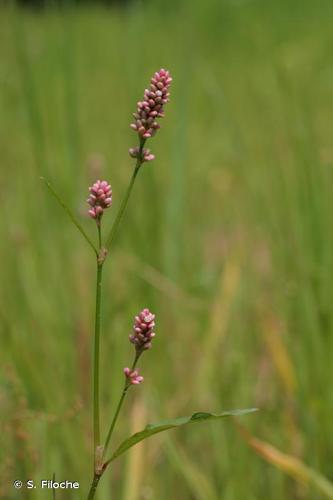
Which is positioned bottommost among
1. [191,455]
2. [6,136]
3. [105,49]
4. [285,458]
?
[105,49]

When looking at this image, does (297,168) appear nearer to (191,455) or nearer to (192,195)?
(191,455)

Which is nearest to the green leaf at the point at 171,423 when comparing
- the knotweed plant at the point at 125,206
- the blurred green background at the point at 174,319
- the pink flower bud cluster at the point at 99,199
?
the knotweed plant at the point at 125,206

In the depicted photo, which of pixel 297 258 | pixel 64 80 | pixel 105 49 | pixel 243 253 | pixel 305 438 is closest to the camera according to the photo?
pixel 305 438

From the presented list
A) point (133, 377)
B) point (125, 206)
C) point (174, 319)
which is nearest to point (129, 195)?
point (125, 206)

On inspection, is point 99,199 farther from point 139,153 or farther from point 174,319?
point 174,319

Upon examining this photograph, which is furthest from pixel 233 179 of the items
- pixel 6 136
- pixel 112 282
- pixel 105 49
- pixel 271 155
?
pixel 105 49

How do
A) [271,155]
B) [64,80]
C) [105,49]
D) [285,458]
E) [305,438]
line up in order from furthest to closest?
[105,49]
[271,155]
[64,80]
[305,438]
[285,458]

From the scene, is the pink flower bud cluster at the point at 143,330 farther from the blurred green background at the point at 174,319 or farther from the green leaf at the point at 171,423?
the blurred green background at the point at 174,319
